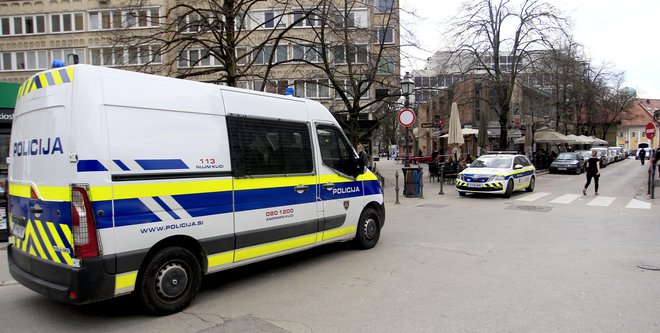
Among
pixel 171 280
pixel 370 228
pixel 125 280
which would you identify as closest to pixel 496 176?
pixel 370 228

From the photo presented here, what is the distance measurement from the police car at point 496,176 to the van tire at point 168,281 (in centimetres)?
1209

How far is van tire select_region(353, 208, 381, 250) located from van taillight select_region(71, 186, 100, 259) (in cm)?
424

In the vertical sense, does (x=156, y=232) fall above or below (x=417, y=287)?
above

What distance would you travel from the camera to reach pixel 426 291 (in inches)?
199

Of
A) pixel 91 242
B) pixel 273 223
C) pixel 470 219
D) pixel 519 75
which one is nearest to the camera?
pixel 91 242

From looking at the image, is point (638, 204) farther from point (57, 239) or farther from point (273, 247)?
point (57, 239)

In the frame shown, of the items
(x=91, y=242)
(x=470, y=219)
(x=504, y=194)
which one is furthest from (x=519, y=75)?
(x=91, y=242)

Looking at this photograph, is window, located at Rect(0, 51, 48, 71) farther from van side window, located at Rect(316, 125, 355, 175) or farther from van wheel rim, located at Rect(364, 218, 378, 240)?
van wheel rim, located at Rect(364, 218, 378, 240)

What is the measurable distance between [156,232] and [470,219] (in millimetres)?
8093

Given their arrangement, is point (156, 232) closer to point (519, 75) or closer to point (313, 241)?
point (313, 241)

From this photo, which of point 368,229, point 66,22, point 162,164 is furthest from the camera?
point 66,22

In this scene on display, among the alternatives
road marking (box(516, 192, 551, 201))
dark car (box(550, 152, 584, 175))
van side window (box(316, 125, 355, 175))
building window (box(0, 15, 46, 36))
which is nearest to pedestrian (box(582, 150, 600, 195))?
road marking (box(516, 192, 551, 201))

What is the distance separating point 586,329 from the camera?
3926mm

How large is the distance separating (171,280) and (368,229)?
372 centimetres
